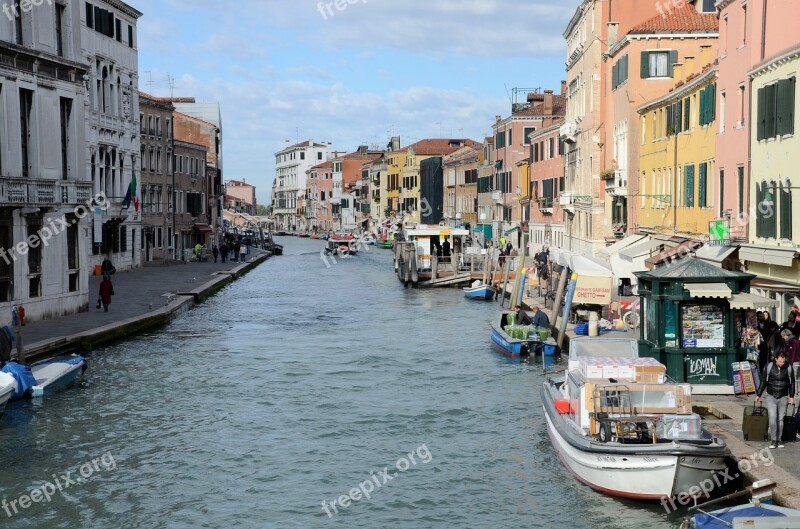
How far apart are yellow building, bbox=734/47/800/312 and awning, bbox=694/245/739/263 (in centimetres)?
57

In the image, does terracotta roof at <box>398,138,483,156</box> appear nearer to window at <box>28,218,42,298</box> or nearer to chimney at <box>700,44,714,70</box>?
chimney at <box>700,44,714,70</box>

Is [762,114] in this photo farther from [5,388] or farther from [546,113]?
[546,113]

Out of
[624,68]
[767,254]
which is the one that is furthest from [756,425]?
[624,68]

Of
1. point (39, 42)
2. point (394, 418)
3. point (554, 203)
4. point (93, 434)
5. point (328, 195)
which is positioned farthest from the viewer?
point (328, 195)

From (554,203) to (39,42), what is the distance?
128 ft

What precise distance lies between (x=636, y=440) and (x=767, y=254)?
966 cm

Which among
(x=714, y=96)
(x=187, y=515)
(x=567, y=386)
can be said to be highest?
(x=714, y=96)

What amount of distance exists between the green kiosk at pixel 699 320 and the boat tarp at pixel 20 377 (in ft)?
38.5

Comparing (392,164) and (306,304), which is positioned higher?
(392,164)

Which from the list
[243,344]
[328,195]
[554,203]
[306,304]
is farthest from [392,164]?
[243,344]

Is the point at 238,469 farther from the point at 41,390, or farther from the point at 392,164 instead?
the point at 392,164

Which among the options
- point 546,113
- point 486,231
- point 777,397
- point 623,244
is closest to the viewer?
point 777,397

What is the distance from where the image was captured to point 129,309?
33750 millimetres

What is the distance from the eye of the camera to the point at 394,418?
2061 centimetres
